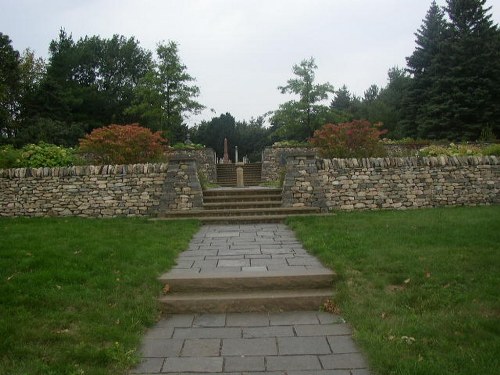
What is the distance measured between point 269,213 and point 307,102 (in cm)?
1909

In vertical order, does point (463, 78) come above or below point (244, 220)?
above

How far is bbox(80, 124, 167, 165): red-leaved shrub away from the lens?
11625 millimetres

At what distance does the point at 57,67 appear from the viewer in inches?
1471

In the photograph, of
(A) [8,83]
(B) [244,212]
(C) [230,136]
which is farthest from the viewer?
(C) [230,136]

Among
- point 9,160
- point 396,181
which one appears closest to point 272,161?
point 396,181

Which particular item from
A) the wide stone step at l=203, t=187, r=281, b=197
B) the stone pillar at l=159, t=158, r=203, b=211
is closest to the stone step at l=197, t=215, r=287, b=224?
the stone pillar at l=159, t=158, r=203, b=211

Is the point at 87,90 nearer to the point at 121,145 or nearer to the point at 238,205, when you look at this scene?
the point at 121,145

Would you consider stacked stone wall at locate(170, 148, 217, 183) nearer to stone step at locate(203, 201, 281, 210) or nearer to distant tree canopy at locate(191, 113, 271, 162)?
stone step at locate(203, 201, 281, 210)

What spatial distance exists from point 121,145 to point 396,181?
7.84m

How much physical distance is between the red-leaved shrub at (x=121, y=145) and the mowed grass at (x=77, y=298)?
5200 mm

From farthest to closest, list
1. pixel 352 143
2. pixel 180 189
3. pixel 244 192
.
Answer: pixel 352 143 < pixel 244 192 < pixel 180 189

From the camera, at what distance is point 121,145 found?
11.6 m

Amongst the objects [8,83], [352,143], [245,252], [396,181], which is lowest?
[245,252]

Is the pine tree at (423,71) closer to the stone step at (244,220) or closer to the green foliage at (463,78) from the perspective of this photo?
the green foliage at (463,78)
